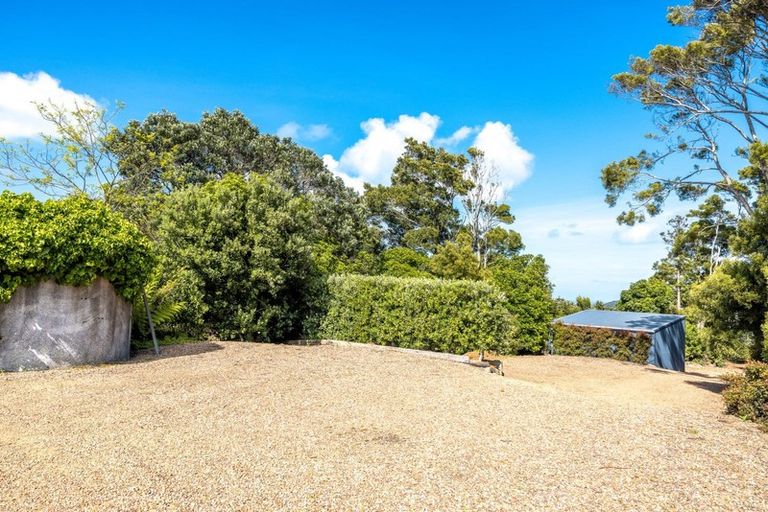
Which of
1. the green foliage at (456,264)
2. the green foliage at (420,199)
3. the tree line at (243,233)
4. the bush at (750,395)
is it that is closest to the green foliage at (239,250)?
the tree line at (243,233)

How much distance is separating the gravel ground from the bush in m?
0.27

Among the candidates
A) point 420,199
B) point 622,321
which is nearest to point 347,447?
point 622,321

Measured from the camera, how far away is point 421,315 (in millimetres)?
11320

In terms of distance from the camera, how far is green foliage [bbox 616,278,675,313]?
27.2 m

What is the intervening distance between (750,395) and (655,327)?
36.2ft

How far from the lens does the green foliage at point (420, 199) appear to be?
32625mm

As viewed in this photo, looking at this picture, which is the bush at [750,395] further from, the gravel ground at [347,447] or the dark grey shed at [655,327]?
the dark grey shed at [655,327]

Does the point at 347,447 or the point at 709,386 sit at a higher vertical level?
the point at 347,447

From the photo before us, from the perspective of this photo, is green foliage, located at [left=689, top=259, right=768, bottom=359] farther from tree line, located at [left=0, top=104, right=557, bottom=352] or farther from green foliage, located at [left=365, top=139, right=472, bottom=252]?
green foliage, located at [left=365, top=139, right=472, bottom=252]

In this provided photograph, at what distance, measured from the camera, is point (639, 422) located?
5906mm

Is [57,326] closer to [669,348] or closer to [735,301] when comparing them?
[735,301]

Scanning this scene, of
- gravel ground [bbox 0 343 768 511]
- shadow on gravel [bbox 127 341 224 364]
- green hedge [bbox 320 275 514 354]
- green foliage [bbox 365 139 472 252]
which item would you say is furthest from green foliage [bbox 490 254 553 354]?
green foliage [bbox 365 139 472 252]

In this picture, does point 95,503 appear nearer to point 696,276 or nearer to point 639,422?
point 639,422

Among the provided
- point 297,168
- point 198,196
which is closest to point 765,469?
point 198,196
